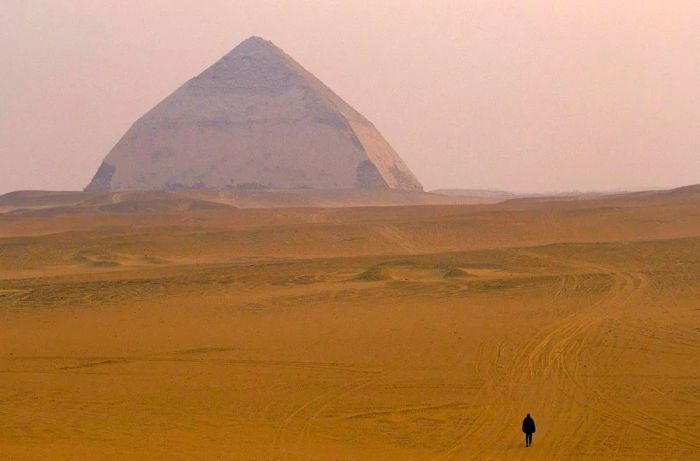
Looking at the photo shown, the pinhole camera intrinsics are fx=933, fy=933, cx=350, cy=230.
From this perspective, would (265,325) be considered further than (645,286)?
No

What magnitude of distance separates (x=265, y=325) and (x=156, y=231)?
17.7 metres

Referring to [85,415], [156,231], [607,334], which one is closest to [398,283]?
[607,334]

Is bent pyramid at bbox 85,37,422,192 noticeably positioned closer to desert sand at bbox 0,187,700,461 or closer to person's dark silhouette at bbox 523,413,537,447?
desert sand at bbox 0,187,700,461

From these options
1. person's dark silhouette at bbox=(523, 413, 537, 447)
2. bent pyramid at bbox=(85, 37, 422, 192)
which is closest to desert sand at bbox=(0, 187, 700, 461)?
person's dark silhouette at bbox=(523, 413, 537, 447)

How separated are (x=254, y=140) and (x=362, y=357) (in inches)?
2142

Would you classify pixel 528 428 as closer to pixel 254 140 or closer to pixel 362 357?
pixel 362 357

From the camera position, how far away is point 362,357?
38.5ft

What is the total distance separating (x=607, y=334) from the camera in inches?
495

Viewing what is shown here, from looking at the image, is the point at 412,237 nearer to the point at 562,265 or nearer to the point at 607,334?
the point at 562,265

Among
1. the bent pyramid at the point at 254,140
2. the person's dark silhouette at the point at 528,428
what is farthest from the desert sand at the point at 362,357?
the bent pyramid at the point at 254,140

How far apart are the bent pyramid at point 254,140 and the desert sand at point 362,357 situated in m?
37.9

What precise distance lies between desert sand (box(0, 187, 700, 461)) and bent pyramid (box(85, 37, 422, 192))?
37905 millimetres

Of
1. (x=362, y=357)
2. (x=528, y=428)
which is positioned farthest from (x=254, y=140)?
(x=528, y=428)

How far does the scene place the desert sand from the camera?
26.8ft
